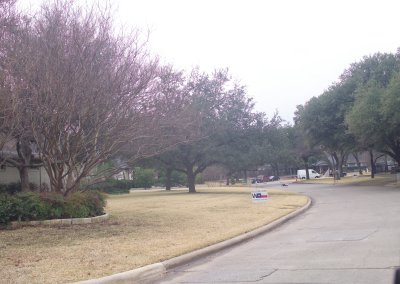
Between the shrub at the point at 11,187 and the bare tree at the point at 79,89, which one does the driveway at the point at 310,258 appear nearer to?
the bare tree at the point at 79,89

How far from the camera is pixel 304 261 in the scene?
9.66 meters

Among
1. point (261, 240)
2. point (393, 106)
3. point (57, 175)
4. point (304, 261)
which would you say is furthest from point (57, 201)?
point (393, 106)

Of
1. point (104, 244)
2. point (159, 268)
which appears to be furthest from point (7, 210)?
point (159, 268)

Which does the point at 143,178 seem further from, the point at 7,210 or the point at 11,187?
the point at 7,210

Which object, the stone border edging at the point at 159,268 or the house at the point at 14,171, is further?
the house at the point at 14,171

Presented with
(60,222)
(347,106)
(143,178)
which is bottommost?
(60,222)

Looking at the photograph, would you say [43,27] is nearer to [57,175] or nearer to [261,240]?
[57,175]

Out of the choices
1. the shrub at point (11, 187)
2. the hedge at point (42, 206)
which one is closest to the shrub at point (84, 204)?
the hedge at point (42, 206)

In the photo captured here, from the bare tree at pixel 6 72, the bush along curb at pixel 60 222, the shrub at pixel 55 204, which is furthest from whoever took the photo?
the shrub at pixel 55 204

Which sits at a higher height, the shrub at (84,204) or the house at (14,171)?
the house at (14,171)

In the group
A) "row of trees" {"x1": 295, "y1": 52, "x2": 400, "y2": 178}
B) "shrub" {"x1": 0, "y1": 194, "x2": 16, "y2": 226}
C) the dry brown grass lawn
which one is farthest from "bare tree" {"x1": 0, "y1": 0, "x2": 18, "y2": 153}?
"row of trees" {"x1": 295, "y1": 52, "x2": 400, "y2": 178}

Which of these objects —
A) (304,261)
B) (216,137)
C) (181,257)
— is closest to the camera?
(304,261)

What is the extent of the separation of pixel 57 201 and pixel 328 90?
36.7 m

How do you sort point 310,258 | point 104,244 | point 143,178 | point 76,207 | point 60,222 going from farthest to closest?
point 143,178 < point 76,207 < point 60,222 < point 104,244 < point 310,258
